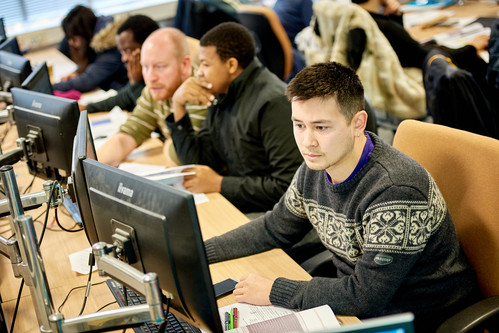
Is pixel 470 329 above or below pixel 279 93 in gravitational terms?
below

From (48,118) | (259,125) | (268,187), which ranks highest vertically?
(48,118)

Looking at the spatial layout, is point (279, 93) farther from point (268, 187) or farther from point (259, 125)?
point (268, 187)

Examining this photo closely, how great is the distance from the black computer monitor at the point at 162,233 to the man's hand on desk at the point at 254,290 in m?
0.23

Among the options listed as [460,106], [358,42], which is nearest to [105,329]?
[460,106]

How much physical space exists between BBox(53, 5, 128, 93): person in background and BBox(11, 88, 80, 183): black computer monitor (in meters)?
1.95

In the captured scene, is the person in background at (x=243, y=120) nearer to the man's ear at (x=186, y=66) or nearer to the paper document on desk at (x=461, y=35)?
the man's ear at (x=186, y=66)

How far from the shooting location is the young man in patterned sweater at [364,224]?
1.37 m

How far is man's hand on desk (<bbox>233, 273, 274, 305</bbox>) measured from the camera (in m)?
1.48

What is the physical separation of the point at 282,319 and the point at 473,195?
2.01 ft

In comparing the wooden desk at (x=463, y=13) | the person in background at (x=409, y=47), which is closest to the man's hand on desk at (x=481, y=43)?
the person in background at (x=409, y=47)

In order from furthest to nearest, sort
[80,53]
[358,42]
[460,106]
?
[80,53] < [358,42] < [460,106]

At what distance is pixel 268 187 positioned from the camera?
7.30ft

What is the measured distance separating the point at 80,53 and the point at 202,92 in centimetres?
212

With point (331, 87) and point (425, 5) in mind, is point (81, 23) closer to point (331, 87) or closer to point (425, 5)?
point (425, 5)
